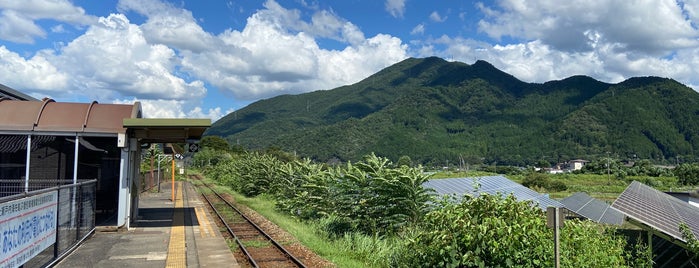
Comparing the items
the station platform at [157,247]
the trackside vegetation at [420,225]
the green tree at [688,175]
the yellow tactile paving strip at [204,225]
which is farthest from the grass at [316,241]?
the green tree at [688,175]

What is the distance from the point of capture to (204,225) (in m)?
18.0

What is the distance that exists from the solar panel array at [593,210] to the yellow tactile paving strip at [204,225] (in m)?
14.3

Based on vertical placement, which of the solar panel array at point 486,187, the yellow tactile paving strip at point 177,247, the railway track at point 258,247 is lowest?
the railway track at point 258,247

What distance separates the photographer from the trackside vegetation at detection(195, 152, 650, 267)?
29.5 feet

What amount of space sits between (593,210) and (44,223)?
70.5 feet

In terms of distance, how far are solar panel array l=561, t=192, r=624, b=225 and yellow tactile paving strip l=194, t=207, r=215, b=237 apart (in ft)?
47.1

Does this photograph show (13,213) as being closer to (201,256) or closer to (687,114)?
(201,256)

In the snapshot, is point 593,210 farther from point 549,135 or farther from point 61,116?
point 549,135

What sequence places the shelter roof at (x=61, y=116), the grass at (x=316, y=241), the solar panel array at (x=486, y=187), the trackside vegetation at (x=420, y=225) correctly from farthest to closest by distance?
1. the solar panel array at (x=486, y=187)
2. the shelter roof at (x=61, y=116)
3. the grass at (x=316, y=241)
4. the trackside vegetation at (x=420, y=225)

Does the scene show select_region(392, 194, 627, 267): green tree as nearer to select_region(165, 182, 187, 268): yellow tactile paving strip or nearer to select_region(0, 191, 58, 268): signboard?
select_region(165, 182, 187, 268): yellow tactile paving strip

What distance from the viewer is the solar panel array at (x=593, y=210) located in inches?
836

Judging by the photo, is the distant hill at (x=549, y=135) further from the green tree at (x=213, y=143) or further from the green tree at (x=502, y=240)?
the green tree at (x=502, y=240)

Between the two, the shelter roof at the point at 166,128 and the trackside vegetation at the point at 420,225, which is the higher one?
the shelter roof at the point at 166,128

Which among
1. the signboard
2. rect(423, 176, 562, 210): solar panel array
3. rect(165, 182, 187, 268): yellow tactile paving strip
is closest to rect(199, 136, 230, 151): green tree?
rect(165, 182, 187, 268): yellow tactile paving strip
